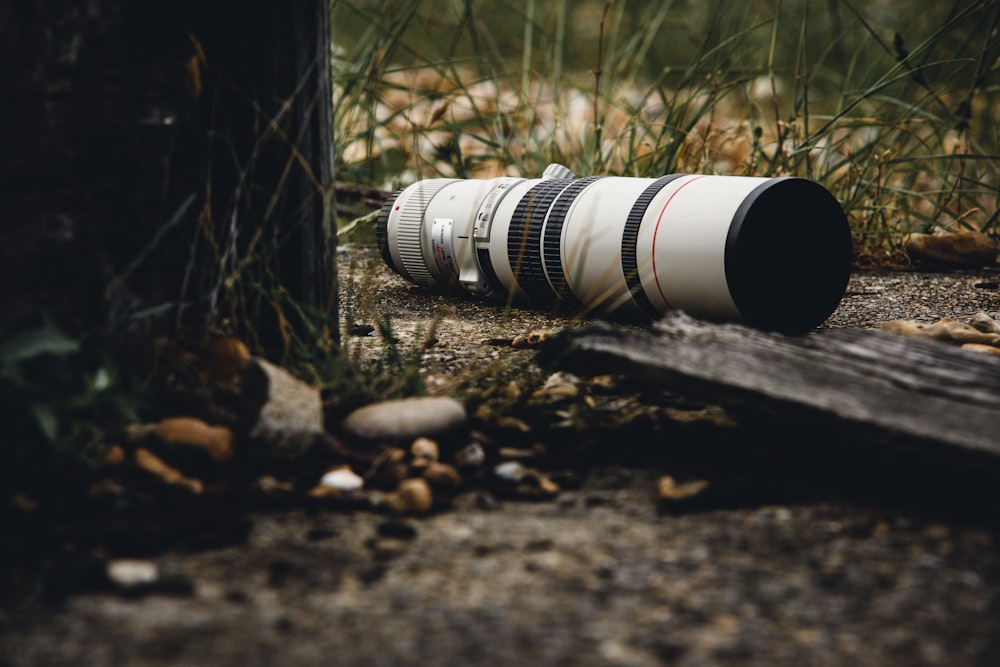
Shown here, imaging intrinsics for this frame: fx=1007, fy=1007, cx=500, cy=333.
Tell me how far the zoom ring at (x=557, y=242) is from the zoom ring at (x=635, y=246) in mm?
181

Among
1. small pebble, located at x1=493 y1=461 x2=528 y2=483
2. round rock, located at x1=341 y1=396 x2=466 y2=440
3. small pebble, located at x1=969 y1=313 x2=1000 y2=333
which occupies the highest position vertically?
small pebble, located at x1=969 y1=313 x2=1000 y2=333

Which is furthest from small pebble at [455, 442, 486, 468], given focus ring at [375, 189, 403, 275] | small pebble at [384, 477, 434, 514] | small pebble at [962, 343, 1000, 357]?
focus ring at [375, 189, 403, 275]

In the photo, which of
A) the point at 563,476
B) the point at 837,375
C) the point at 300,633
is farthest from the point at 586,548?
the point at 837,375

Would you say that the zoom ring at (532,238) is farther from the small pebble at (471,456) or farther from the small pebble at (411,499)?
the small pebble at (411,499)

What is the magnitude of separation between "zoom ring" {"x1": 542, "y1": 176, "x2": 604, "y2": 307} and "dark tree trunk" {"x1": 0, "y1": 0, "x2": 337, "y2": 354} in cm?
63

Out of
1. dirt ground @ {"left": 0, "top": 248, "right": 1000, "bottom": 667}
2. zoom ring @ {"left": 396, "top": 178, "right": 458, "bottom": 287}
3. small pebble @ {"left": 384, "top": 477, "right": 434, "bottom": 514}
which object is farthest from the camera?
zoom ring @ {"left": 396, "top": 178, "right": 458, "bottom": 287}

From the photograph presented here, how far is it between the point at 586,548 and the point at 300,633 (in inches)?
15.4

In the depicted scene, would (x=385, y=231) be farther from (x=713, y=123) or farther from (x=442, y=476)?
(x=713, y=123)

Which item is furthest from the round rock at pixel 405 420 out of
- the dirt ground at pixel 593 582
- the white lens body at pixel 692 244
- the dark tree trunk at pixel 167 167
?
the white lens body at pixel 692 244

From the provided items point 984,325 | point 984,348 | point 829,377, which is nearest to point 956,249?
point 984,325

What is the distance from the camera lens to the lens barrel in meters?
2.09

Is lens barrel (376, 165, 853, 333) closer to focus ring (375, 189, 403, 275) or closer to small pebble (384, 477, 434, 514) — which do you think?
focus ring (375, 189, 403, 275)

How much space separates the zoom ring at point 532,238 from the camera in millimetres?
2432

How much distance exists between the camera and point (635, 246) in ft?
7.32
